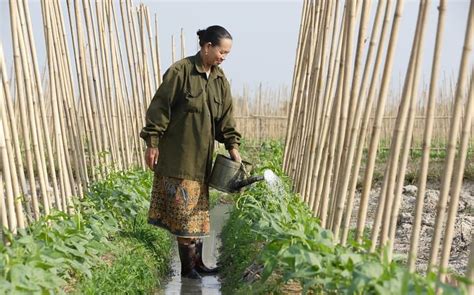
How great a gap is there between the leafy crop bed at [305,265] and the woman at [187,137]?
33 cm

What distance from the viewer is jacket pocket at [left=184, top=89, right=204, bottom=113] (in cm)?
616

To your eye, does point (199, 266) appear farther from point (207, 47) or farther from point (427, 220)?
point (427, 220)

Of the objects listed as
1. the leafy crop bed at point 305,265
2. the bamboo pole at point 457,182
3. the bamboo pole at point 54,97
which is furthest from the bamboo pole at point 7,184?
the bamboo pole at point 457,182

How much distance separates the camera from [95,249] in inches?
190

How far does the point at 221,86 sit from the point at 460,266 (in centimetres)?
218

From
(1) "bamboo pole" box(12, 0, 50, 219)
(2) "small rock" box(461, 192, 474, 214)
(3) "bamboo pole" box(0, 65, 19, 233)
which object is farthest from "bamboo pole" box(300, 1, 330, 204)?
(2) "small rock" box(461, 192, 474, 214)

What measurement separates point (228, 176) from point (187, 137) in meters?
0.37

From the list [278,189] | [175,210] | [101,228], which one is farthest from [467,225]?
[101,228]

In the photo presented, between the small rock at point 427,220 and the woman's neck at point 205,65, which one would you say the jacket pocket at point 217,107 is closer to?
the woman's neck at point 205,65

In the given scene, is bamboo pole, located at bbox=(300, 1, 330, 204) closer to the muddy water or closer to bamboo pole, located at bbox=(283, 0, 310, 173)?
the muddy water

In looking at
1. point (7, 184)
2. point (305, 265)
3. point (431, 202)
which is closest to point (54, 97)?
→ point (7, 184)

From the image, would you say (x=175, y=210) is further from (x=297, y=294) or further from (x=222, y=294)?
(x=297, y=294)

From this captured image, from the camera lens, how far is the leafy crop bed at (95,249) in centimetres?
369

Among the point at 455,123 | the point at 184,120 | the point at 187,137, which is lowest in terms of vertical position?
the point at 187,137
